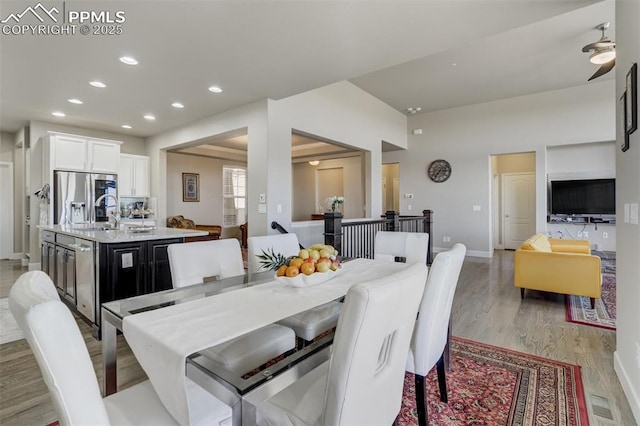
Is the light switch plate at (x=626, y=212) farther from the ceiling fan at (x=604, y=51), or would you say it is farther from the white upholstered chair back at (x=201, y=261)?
the ceiling fan at (x=604, y=51)

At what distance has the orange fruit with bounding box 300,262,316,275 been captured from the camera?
1623 mm

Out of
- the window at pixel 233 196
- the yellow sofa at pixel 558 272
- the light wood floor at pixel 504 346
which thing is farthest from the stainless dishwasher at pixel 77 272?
the window at pixel 233 196

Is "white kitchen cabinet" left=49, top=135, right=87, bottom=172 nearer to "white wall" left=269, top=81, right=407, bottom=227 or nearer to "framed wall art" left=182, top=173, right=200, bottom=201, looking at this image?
"framed wall art" left=182, top=173, right=200, bottom=201

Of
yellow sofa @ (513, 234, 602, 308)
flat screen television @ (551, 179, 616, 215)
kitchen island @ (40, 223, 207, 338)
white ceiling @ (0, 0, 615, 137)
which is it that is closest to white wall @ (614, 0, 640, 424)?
white ceiling @ (0, 0, 615, 137)

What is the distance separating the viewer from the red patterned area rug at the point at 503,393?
176 cm

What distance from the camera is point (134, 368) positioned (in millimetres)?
2324

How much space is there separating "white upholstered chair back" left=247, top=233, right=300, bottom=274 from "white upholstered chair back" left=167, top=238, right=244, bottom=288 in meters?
0.13

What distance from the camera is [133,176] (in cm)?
656

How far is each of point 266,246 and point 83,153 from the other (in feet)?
16.8

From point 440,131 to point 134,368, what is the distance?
7.31 m

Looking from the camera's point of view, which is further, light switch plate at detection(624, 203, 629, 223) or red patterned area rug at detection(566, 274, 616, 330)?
red patterned area rug at detection(566, 274, 616, 330)

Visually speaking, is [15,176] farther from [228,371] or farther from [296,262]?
[228,371]

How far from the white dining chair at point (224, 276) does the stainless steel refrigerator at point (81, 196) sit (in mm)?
4020

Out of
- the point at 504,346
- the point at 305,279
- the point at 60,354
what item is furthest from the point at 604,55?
the point at 60,354
